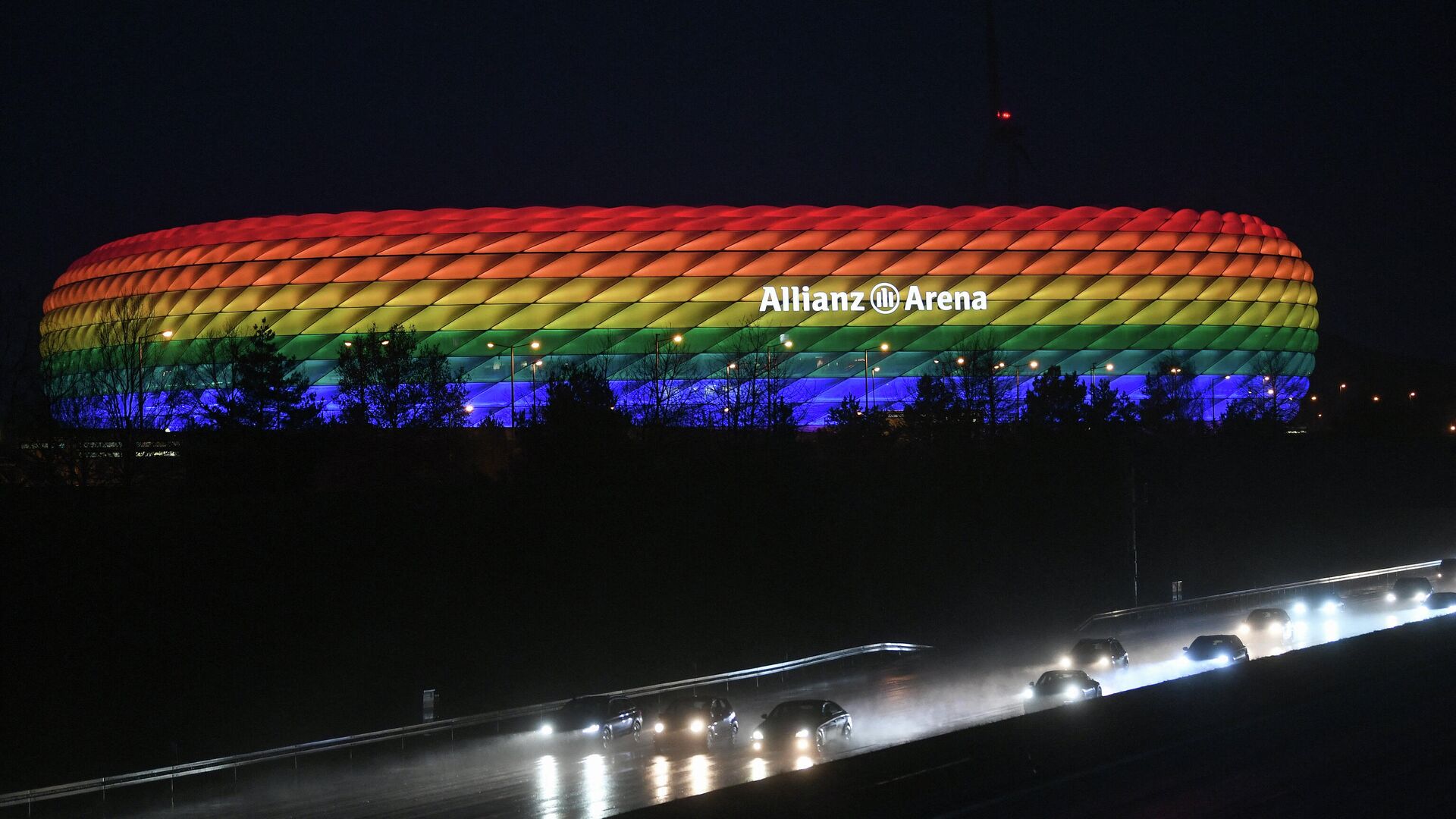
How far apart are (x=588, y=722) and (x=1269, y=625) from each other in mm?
18139

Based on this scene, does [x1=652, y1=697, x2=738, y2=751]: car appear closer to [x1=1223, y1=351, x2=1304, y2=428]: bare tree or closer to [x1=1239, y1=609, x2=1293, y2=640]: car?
[x1=1239, y1=609, x2=1293, y2=640]: car

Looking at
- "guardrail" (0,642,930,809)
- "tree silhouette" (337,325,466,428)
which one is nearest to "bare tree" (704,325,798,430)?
"tree silhouette" (337,325,466,428)

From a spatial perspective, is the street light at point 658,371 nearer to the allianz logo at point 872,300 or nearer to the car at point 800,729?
the allianz logo at point 872,300

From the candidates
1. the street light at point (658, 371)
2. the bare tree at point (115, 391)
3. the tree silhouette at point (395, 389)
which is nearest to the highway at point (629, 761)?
the bare tree at point (115, 391)

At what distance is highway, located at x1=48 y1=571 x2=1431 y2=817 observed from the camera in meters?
18.1

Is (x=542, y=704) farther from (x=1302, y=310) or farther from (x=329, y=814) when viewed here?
(x=1302, y=310)


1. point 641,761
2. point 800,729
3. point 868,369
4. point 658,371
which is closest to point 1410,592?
point 800,729

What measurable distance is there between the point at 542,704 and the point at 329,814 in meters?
5.99

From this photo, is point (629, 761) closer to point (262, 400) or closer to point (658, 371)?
point (262, 400)

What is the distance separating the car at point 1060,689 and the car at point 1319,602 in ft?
48.7

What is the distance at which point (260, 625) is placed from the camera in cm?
2881

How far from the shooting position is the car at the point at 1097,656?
2853cm

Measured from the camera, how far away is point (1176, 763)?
1405cm

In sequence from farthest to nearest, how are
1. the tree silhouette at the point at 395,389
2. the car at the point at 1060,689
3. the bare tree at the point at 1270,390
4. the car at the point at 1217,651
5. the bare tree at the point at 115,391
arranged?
the bare tree at the point at 1270,390
the tree silhouette at the point at 395,389
the bare tree at the point at 115,391
the car at the point at 1217,651
the car at the point at 1060,689
